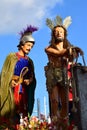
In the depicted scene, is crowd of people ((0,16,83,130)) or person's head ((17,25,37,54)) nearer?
crowd of people ((0,16,83,130))

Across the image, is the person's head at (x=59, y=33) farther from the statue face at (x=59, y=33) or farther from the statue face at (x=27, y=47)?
the statue face at (x=27, y=47)

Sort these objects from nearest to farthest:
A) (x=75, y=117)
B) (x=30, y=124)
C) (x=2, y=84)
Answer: (x=30, y=124) < (x=75, y=117) < (x=2, y=84)

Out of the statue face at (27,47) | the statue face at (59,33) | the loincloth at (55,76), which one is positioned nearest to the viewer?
the loincloth at (55,76)

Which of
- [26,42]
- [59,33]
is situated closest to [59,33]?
[59,33]

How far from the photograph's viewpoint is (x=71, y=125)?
7.24 m

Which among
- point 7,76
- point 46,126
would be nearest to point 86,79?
point 46,126

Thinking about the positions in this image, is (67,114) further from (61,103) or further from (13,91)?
(13,91)

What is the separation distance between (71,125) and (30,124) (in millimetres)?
649

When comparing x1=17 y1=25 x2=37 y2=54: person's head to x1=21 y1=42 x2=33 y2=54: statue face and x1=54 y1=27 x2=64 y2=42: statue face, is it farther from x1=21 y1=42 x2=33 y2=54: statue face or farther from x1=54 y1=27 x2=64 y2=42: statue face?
x1=54 y1=27 x2=64 y2=42: statue face

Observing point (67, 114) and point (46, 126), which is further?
point (67, 114)

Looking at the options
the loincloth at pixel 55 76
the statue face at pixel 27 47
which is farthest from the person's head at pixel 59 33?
the statue face at pixel 27 47

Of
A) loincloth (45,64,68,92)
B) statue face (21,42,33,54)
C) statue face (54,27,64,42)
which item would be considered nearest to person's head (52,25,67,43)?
statue face (54,27,64,42)

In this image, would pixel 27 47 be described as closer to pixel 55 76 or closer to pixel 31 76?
pixel 31 76

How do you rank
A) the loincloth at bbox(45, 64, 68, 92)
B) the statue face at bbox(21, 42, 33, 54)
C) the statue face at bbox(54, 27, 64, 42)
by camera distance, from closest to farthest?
the loincloth at bbox(45, 64, 68, 92) < the statue face at bbox(54, 27, 64, 42) < the statue face at bbox(21, 42, 33, 54)
